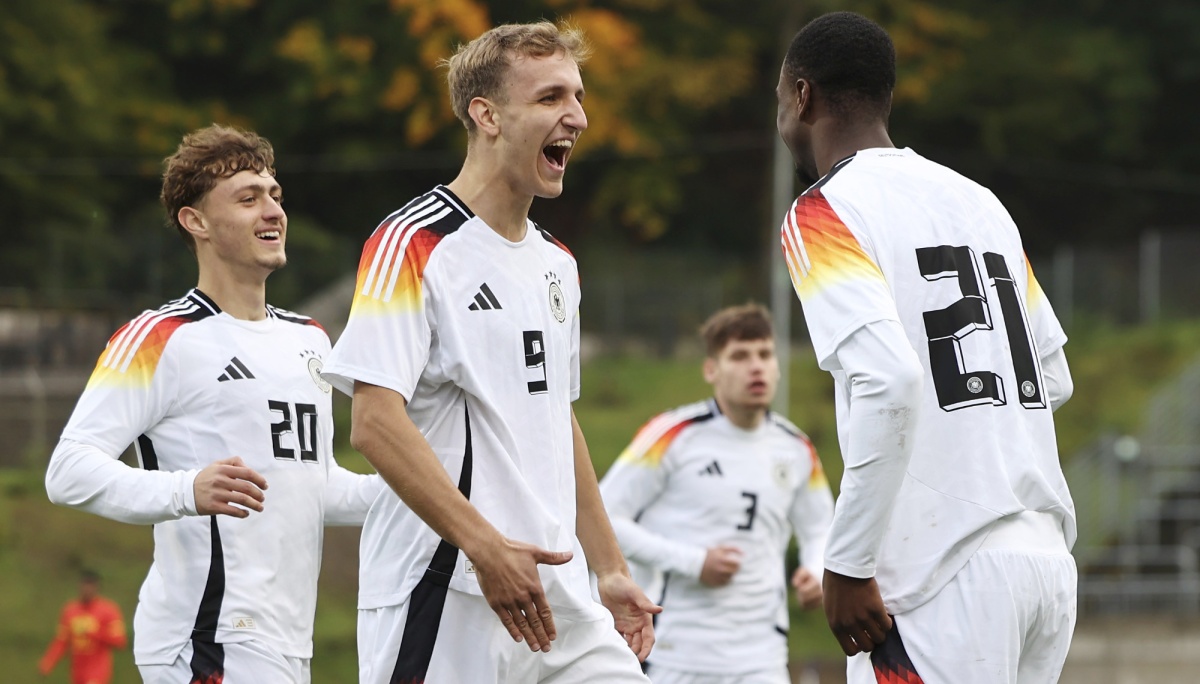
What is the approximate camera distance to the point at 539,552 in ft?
12.8

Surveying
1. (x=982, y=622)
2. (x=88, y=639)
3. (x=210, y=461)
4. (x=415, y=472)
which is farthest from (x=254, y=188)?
(x=88, y=639)

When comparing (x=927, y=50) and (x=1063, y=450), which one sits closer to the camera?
(x=1063, y=450)

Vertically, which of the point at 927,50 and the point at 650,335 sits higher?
the point at 927,50

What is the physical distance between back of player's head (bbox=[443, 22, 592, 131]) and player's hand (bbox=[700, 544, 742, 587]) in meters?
3.56

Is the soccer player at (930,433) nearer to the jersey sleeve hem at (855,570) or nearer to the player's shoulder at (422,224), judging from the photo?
the jersey sleeve hem at (855,570)

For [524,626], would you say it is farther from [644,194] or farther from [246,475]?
[644,194]

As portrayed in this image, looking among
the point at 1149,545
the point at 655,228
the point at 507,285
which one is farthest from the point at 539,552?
the point at 655,228

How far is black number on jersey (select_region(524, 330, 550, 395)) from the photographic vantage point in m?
4.33

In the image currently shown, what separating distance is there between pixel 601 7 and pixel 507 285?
22.0 metres

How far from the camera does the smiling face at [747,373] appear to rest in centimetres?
794

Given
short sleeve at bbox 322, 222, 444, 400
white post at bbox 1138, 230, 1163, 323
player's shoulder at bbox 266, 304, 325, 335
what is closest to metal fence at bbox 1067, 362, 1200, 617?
white post at bbox 1138, 230, 1163, 323

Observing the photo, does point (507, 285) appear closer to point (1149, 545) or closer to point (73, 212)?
point (73, 212)

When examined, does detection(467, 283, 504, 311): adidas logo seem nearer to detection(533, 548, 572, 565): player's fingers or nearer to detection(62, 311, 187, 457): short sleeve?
detection(533, 548, 572, 565): player's fingers

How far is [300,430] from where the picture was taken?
5.48m
